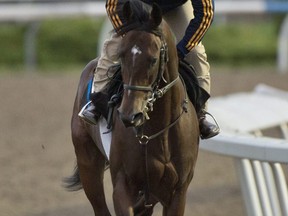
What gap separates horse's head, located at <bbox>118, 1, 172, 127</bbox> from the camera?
464 centimetres

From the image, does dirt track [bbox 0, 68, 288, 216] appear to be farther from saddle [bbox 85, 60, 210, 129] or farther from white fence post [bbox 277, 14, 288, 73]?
saddle [bbox 85, 60, 210, 129]

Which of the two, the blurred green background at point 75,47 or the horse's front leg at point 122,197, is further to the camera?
the blurred green background at point 75,47

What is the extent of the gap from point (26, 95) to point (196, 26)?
830cm

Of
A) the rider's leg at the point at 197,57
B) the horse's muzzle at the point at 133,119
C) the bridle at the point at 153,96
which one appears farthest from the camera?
the rider's leg at the point at 197,57

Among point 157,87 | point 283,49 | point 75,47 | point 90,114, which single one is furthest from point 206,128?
point 75,47

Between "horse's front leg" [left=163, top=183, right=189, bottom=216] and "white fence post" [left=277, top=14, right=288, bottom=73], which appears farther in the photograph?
"white fence post" [left=277, top=14, right=288, bottom=73]

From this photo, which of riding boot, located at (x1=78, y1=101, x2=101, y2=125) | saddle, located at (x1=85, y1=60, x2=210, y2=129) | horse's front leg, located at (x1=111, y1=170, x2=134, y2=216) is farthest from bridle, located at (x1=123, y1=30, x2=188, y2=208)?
riding boot, located at (x1=78, y1=101, x2=101, y2=125)

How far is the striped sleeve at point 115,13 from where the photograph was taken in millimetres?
5199

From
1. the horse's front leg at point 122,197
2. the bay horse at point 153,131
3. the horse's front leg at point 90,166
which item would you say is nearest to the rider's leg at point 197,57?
the bay horse at point 153,131

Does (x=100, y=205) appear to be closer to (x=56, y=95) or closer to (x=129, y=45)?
(x=129, y=45)

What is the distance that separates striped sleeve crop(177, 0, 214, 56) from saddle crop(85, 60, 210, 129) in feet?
0.49

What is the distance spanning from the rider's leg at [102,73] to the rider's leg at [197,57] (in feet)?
1.24

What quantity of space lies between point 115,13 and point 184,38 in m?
0.40

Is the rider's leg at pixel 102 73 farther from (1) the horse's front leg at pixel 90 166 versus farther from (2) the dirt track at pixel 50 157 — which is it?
(2) the dirt track at pixel 50 157
